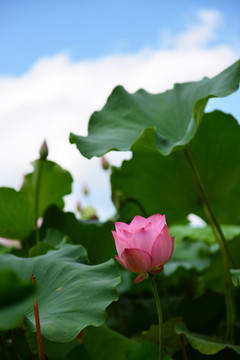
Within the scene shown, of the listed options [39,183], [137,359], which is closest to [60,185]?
[39,183]

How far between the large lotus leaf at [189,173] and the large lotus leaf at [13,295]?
2.43 ft

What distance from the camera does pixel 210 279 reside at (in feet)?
3.84

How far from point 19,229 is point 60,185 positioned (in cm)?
14

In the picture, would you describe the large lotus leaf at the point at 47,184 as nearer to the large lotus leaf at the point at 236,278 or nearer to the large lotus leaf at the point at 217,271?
the large lotus leaf at the point at 217,271

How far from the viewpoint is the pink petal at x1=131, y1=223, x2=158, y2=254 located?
1.77 ft

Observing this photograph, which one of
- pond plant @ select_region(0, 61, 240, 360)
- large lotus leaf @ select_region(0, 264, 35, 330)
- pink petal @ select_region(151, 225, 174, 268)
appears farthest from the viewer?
pond plant @ select_region(0, 61, 240, 360)

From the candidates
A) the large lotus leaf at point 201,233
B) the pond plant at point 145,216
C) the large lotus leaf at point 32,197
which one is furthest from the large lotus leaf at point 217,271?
the large lotus leaf at point 32,197

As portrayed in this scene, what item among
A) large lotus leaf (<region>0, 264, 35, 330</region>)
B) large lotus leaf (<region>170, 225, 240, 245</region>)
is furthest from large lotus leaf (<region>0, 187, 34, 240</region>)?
large lotus leaf (<region>0, 264, 35, 330</region>)

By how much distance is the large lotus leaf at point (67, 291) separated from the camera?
0.57 meters

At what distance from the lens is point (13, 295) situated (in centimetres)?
32

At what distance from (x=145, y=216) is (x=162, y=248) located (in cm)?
48

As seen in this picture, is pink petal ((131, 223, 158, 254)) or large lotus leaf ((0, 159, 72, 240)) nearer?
pink petal ((131, 223, 158, 254))

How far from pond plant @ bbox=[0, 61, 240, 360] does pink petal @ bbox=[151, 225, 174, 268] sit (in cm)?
11

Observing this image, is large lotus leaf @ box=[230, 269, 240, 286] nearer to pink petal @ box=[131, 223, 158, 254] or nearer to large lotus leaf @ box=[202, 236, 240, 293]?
pink petal @ box=[131, 223, 158, 254]
